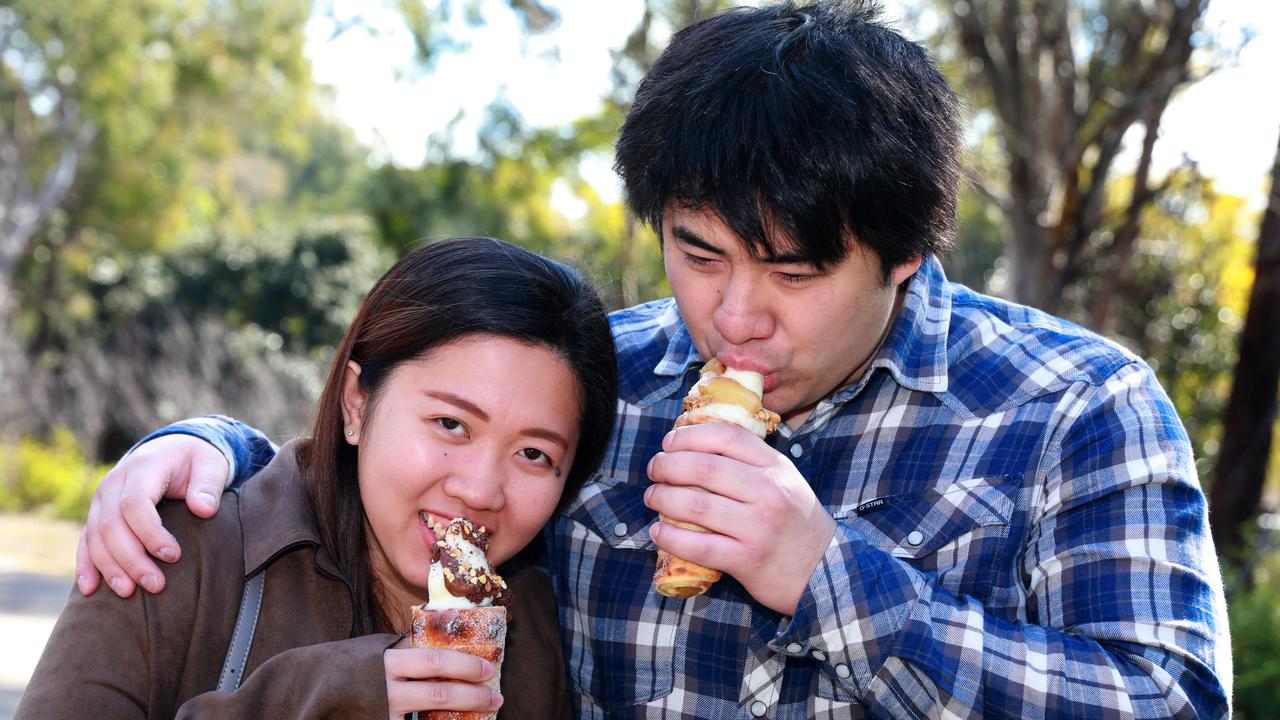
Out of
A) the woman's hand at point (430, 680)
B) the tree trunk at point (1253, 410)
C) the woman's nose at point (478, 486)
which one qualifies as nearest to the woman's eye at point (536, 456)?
the woman's nose at point (478, 486)

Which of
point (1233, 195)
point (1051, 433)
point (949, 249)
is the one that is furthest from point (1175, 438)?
point (1233, 195)

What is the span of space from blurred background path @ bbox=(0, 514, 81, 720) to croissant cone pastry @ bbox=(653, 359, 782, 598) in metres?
4.02

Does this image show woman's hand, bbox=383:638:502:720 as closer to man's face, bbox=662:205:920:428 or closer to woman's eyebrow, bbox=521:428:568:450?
woman's eyebrow, bbox=521:428:568:450

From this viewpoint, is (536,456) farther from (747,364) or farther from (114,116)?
(114,116)

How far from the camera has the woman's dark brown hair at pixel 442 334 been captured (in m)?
2.64

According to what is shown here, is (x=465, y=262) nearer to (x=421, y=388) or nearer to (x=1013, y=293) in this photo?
(x=421, y=388)

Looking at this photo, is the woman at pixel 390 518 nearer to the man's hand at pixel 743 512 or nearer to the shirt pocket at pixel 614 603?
the shirt pocket at pixel 614 603

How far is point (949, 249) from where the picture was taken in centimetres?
280

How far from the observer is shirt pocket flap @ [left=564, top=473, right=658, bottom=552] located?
9.20 feet

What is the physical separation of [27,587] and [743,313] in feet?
31.4

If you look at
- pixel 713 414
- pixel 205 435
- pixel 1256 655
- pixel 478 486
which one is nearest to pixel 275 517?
pixel 205 435

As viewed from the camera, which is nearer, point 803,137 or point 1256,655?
point 803,137

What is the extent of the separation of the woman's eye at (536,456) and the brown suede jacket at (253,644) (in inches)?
17.2

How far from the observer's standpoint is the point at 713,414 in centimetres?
246
